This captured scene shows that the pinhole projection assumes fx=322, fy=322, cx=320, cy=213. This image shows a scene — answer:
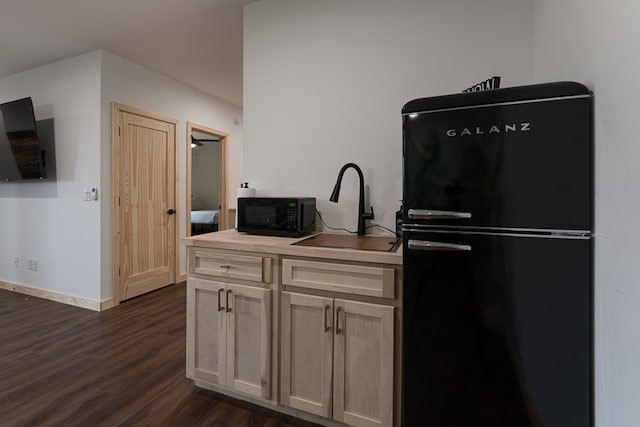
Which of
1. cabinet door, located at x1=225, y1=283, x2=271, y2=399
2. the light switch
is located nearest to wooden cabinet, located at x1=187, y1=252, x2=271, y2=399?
cabinet door, located at x1=225, y1=283, x2=271, y2=399

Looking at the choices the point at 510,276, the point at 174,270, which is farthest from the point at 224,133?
the point at 510,276

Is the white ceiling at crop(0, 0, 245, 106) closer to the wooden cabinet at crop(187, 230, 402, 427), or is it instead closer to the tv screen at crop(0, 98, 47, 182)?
the tv screen at crop(0, 98, 47, 182)

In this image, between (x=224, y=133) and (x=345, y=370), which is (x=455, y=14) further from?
(x=224, y=133)

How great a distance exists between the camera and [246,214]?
6.74ft

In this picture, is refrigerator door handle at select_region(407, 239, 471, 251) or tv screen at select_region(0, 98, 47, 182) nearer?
refrigerator door handle at select_region(407, 239, 471, 251)

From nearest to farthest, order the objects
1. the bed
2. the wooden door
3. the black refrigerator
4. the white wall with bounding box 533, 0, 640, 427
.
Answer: the white wall with bounding box 533, 0, 640, 427 → the black refrigerator → the wooden door → the bed

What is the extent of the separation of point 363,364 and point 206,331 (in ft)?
3.02

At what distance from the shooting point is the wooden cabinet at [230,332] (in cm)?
167

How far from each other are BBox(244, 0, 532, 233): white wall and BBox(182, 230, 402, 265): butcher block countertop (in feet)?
0.98

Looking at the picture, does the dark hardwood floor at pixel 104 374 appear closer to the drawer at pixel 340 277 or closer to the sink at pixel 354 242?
the drawer at pixel 340 277

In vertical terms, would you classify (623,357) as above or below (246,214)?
below

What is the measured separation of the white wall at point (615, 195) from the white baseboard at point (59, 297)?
3.79m

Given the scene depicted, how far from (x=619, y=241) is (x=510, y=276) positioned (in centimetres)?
31

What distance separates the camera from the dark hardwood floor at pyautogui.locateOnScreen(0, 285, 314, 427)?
1.69 m
